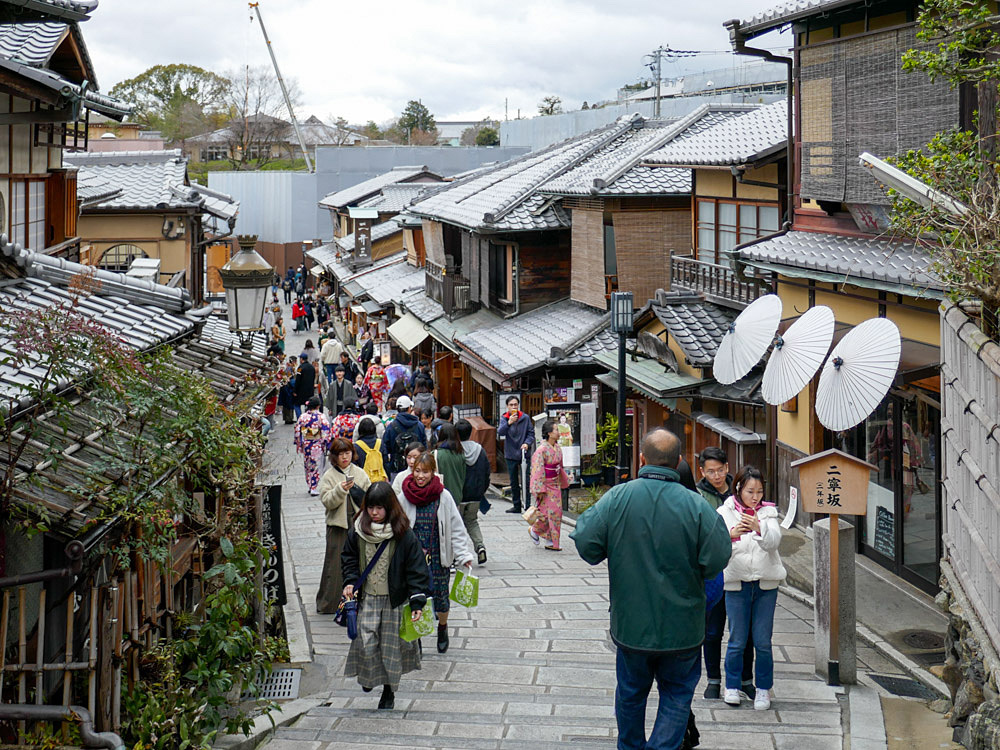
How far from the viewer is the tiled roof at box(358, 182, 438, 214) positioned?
45688 millimetres

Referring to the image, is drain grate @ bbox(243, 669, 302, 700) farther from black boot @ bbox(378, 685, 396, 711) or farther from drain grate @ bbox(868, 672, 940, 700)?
drain grate @ bbox(868, 672, 940, 700)

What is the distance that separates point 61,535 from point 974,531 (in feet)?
16.1

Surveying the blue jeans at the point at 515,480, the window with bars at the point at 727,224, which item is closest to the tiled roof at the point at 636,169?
the window with bars at the point at 727,224

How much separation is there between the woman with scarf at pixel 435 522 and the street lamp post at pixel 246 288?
3.78m

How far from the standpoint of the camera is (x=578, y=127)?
51.8 meters

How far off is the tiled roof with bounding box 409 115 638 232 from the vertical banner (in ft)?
46.6

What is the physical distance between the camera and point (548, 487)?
45.6ft

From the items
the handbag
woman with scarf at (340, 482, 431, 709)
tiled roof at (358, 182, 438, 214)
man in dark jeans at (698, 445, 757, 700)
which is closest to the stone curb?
woman with scarf at (340, 482, 431, 709)

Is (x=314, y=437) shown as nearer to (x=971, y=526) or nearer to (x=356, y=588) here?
(x=356, y=588)

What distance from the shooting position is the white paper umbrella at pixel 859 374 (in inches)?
379

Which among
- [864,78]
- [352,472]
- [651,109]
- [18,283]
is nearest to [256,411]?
[352,472]

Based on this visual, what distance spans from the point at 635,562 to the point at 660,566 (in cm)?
14

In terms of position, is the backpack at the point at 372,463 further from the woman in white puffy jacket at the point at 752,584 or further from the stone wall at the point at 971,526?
the stone wall at the point at 971,526

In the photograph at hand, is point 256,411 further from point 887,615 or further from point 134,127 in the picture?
point 134,127
